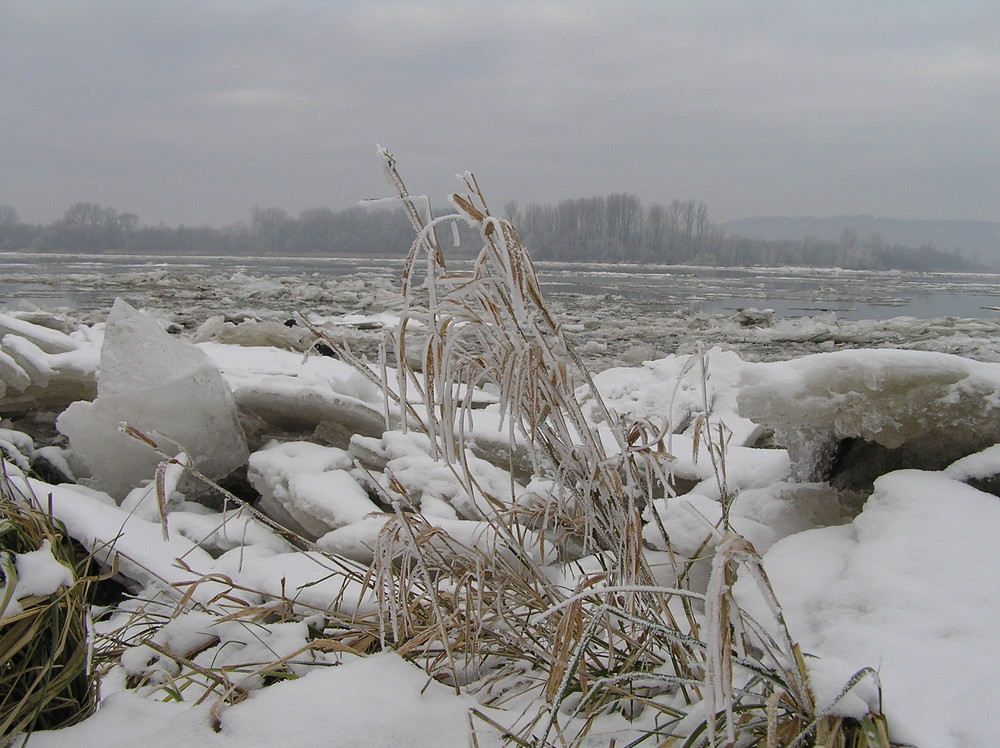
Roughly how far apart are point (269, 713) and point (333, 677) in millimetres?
138

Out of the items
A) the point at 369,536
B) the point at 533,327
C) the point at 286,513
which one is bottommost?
the point at 286,513

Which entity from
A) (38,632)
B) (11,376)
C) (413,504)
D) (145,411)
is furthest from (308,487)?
(11,376)

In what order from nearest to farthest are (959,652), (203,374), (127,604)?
1. (959,652)
2. (127,604)
3. (203,374)

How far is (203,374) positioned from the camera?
3.48m

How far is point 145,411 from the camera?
3316 mm

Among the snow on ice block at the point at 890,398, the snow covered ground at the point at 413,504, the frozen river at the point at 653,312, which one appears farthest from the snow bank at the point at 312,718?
the snow on ice block at the point at 890,398

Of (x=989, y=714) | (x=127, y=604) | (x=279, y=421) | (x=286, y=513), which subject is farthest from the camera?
(x=279, y=421)

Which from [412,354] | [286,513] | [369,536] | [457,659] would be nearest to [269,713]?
[457,659]

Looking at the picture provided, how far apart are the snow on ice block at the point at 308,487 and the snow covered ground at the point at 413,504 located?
1 cm

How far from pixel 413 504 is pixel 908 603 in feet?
5.82

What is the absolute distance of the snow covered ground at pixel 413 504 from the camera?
125 centimetres

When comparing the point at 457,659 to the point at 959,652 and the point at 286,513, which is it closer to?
the point at 959,652

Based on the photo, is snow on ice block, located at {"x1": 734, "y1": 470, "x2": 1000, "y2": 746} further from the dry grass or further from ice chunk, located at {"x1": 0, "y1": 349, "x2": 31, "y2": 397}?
ice chunk, located at {"x1": 0, "y1": 349, "x2": 31, "y2": 397}

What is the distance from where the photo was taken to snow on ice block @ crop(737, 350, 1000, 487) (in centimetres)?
190
